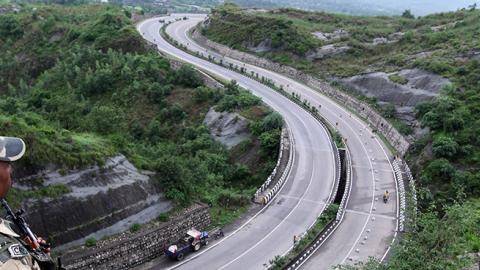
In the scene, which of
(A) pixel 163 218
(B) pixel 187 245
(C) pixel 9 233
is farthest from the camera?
(A) pixel 163 218

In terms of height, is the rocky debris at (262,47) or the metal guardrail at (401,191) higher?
the rocky debris at (262,47)

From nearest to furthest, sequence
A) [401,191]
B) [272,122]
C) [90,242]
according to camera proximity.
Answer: [90,242], [401,191], [272,122]

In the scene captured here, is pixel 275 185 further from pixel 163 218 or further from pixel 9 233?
pixel 9 233

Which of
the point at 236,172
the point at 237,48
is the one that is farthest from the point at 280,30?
the point at 236,172

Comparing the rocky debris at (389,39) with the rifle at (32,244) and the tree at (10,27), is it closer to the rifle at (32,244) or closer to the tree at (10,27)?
the tree at (10,27)

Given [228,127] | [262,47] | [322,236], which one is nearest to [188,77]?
[228,127]

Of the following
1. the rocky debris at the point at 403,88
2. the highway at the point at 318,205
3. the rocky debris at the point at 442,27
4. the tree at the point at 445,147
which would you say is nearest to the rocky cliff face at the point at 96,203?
the highway at the point at 318,205

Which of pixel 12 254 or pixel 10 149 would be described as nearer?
pixel 12 254
